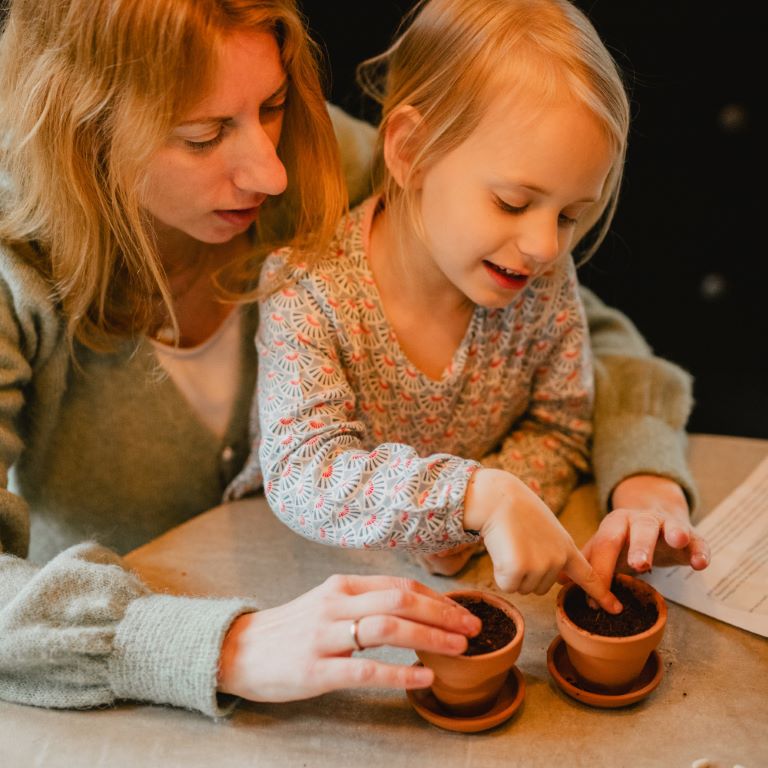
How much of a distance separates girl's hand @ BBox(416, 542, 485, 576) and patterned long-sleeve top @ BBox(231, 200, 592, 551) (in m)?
0.11

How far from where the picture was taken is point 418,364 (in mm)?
1073

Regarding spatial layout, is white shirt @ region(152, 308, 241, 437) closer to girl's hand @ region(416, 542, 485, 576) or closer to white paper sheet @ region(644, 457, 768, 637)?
girl's hand @ region(416, 542, 485, 576)

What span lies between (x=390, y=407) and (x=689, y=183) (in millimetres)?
733

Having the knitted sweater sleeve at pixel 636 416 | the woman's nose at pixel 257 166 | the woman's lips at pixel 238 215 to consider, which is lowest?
the knitted sweater sleeve at pixel 636 416

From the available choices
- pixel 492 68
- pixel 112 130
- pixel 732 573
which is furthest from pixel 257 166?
pixel 732 573

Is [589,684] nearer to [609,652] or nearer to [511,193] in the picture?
[609,652]

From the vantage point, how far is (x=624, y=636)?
799 millimetres

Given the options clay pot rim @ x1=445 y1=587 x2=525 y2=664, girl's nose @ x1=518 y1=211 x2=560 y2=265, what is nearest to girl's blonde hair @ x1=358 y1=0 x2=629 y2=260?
girl's nose @ x1=518 y1=211 x2=560 y2=265

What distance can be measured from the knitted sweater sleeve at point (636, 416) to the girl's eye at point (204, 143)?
0.57 metres

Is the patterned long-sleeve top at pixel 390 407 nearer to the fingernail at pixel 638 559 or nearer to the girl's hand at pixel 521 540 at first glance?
the girl's hand at pixel 521 540

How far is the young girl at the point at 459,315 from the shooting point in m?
0.85

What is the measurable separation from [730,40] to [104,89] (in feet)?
3.27

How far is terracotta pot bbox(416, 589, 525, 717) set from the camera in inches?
29.5

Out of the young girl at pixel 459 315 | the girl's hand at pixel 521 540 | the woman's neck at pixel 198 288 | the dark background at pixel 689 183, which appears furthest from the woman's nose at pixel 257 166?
the dark background at pixel 689 183
